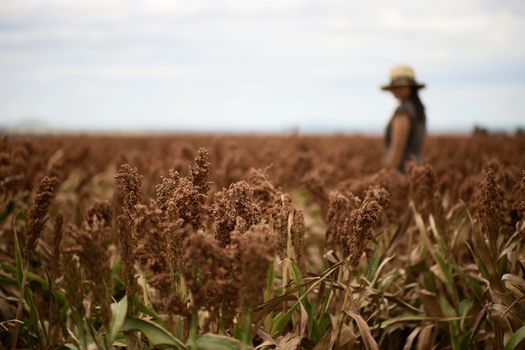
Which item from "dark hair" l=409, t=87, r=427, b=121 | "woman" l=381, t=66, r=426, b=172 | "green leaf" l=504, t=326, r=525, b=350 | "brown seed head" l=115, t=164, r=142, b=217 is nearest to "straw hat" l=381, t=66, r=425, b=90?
"woman" l=381, t=66, r=426, b=172

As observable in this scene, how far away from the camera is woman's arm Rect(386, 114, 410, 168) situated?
4.91 meters

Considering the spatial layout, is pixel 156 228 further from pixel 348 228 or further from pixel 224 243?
pixel 348 228

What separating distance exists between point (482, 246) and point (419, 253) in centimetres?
86

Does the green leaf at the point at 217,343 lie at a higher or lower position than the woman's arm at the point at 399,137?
lower

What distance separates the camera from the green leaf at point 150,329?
1.40 m

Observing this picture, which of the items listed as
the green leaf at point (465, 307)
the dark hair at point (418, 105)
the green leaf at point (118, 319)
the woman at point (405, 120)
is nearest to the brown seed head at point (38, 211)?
the green leaf at point (118, 319)

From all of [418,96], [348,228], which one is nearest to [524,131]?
[418,96]

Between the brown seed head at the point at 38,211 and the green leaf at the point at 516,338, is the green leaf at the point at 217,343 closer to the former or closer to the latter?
the brown seed head at the point at 38,211

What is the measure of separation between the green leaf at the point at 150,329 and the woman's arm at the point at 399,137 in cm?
391

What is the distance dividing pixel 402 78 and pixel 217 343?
439 cm

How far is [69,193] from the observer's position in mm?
6879

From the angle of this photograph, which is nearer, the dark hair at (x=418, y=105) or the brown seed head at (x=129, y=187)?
the brown seed head at (x=129, y=187)

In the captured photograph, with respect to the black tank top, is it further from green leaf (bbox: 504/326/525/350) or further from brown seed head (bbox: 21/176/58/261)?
brown seed head (bbox: 21/176/58/261)

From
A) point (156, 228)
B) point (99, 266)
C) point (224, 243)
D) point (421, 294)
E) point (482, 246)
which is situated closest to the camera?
point (99, 266)
